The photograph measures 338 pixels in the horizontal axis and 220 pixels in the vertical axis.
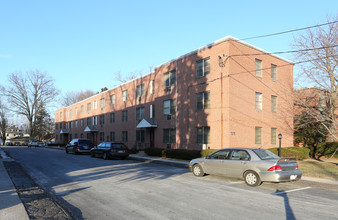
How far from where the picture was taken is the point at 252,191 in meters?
8.96

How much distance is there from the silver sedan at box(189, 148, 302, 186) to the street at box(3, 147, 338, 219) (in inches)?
14.9

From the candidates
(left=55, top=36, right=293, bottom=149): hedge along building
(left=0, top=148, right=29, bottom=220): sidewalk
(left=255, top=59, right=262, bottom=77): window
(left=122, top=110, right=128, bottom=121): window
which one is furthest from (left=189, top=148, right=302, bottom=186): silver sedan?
(left=122, top=110, right=128, bottom=121): window

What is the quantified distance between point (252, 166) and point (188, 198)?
11.1 feet

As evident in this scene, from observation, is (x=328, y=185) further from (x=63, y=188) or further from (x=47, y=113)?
(x=47, y=113)

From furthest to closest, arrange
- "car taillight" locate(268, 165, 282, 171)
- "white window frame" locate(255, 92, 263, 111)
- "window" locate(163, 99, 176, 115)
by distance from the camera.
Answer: "window" locate(163, 99, 176, 115)
"white window frame" locate(255, 92, 263, 111)
"car taillight" locate(268, 165, 282, 171)

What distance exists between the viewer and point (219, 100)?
20531 mm

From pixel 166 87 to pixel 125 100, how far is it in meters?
10.7

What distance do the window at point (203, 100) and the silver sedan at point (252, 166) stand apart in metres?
10.4

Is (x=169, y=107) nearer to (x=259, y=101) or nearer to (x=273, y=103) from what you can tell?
(x=259, y=101)

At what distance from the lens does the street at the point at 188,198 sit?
6.20 metres

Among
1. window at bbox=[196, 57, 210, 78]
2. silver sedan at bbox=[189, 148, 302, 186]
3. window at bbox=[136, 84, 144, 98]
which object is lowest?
silver sedan at bbox=[189, 148, 302, 186]

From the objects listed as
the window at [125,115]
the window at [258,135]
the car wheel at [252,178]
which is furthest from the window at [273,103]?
the window at [125,115]

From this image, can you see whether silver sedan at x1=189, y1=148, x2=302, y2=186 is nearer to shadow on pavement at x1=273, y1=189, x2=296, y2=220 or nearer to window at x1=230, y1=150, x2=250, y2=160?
window at x1=230, y1=150, x2=250, y2=160

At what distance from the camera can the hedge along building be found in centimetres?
2031
